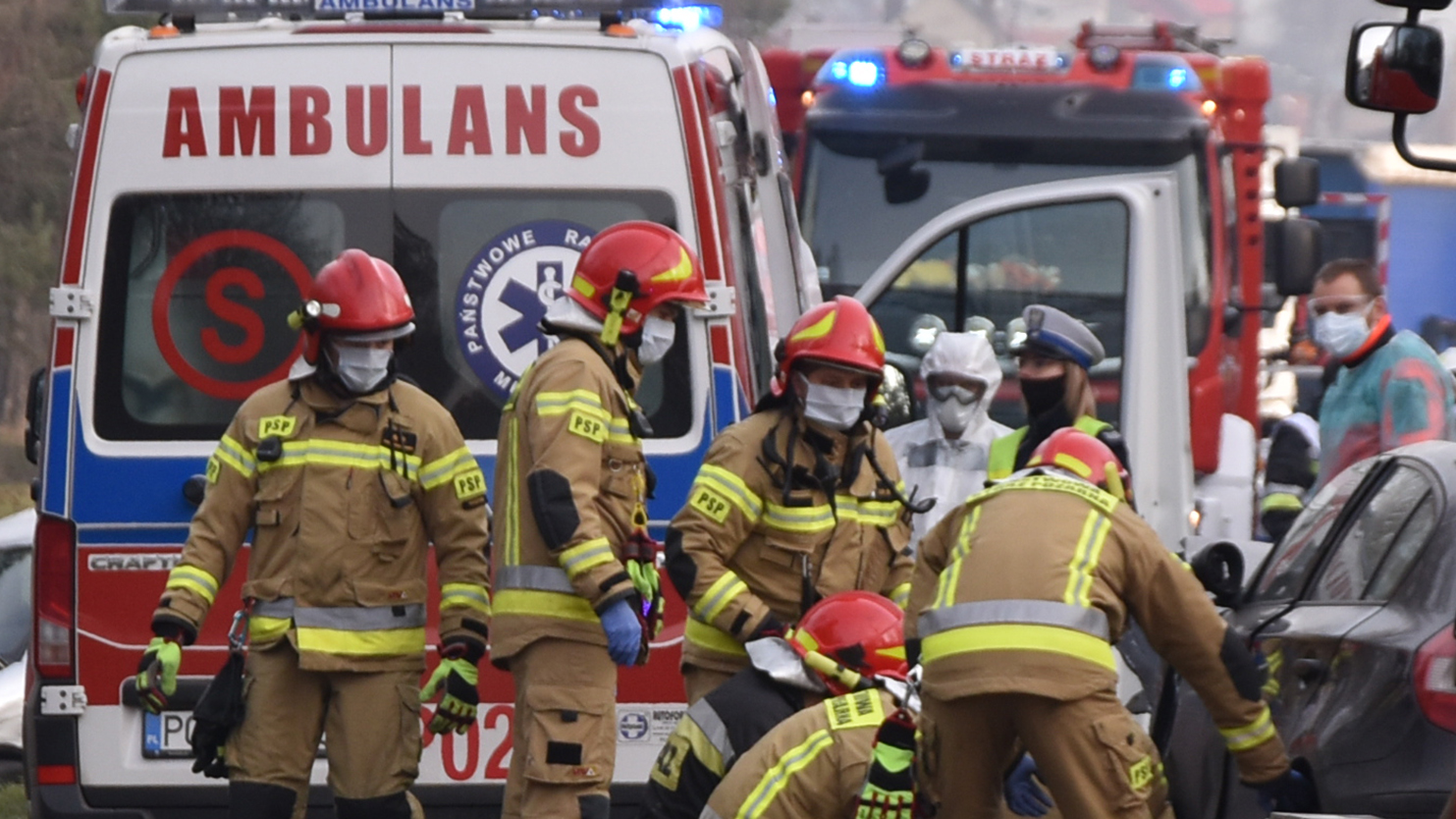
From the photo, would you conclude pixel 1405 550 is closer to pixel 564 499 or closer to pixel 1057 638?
pixel 1057 638

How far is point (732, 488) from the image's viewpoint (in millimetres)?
5930

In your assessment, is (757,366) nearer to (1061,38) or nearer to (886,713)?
(886,713)

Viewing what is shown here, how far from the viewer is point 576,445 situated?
5789 mm

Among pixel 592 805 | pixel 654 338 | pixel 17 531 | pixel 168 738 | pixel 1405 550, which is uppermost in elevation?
pixel 654 338

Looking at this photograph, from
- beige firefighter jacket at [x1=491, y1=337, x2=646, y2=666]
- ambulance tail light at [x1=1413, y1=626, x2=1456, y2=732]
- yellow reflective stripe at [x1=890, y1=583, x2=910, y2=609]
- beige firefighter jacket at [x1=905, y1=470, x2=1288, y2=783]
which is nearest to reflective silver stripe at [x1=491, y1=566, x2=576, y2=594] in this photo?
beige firefighter jacket at [x1=491, y1=337, x2=646, y2=666]

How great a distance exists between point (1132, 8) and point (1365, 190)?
59.6 m

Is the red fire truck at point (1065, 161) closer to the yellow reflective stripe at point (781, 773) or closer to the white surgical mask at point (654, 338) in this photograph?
the white surgical mask at point (654, 338)

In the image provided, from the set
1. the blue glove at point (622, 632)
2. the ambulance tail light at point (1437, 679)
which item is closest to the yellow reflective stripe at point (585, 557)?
the blue glove at point (622, 632)

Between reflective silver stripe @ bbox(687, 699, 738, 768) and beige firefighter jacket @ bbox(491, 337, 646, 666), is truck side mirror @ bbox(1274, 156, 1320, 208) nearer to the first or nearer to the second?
beige firefighter jacket @ bbox(491, 337, 646, 666)

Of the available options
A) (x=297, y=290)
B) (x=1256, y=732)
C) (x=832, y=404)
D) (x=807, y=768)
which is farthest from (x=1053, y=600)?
(x=297, y=290)

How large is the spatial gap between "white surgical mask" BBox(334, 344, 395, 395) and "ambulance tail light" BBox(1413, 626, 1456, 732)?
2.61 metres

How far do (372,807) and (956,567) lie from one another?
1.97 meters

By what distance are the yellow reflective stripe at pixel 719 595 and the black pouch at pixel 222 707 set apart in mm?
1153

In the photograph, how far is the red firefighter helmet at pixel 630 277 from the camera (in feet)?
19.4
